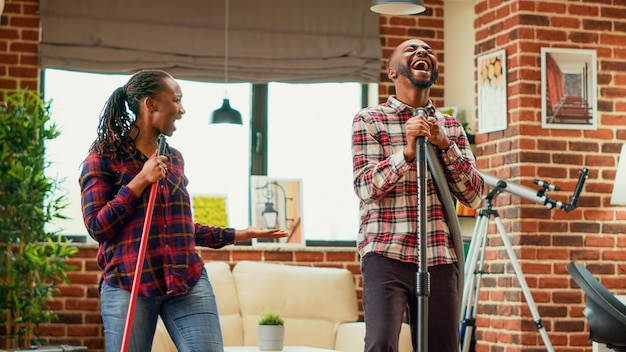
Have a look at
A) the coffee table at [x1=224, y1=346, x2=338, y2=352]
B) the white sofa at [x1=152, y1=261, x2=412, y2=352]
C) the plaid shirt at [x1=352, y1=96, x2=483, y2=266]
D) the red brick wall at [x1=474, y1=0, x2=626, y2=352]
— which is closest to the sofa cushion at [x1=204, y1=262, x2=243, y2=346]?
the white sofa at [x1=152, y1=261, x2=412, y2=352]

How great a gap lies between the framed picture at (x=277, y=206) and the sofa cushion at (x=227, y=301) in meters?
0.55

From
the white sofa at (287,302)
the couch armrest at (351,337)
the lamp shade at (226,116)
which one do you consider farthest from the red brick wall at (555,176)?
the lamp shade at (226,116)

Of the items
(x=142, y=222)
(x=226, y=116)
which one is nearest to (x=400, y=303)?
(x=142, y=222)

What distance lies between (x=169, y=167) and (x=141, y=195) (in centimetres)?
15

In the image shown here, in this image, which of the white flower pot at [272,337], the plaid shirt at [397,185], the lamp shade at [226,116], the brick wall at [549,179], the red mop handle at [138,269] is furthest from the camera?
the lamp shade at [226,116]

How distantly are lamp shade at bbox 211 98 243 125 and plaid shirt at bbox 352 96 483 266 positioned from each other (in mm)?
2924

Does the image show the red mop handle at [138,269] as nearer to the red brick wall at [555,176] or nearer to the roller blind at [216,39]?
the red brick wall at [555,176]

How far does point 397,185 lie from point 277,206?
11.7 feet

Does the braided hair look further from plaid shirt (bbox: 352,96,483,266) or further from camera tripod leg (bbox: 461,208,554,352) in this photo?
camera tripod leg (bbox: 461,208,554,352)

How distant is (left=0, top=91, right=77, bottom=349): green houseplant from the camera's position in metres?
5.48

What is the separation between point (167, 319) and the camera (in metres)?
2.62

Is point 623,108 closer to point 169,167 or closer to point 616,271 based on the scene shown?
point 616,271

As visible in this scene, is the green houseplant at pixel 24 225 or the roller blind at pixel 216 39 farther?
the roller blind at pixel 216 39

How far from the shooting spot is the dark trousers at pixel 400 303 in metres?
2.73
